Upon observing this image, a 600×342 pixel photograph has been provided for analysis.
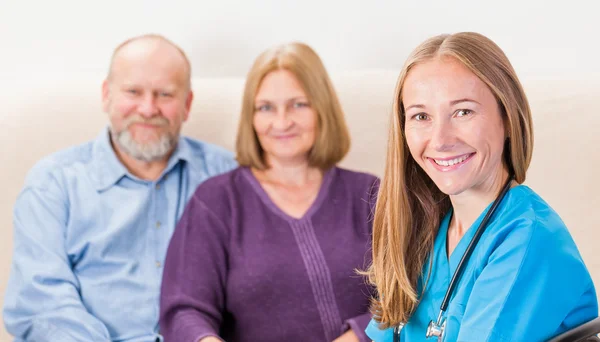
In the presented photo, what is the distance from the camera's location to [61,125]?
2650mm

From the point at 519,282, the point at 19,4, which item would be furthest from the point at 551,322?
the point at 19,4

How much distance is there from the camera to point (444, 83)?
1.43 metres

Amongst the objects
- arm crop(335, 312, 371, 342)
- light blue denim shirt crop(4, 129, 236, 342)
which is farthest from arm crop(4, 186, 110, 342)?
arm crop(335, 312, 371, 342)

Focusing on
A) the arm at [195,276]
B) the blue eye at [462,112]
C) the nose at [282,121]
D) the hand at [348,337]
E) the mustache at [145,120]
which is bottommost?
the hand at [348,337]

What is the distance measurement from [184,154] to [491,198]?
1.22m

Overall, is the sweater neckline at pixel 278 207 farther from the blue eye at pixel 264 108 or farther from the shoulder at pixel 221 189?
the blue eye at pixel 264 108

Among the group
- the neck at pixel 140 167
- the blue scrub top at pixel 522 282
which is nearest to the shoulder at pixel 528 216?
the blue scrub top at pixel 522 282

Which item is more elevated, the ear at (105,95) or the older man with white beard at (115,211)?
the ear at (105,95)

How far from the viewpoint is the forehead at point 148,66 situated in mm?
2422

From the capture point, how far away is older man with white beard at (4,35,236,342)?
222cm

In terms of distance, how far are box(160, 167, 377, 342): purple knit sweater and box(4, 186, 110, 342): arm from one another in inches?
9.2

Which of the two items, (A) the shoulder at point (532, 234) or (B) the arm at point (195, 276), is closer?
(A) the shoulder at point (532, 234)

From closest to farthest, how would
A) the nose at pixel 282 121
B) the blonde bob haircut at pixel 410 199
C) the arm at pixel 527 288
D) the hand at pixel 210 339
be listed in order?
the arm at pixel 527 288 → the blonde bob haircut at pixel 410 199 → the hand at pixel 210 339 → the nose at pixel 282 121

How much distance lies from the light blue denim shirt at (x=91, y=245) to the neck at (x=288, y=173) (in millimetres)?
245
